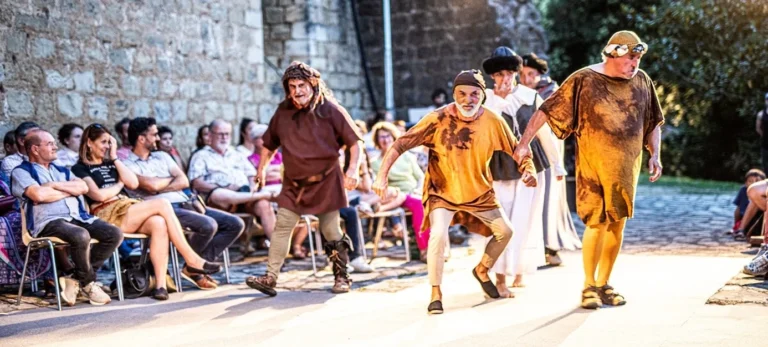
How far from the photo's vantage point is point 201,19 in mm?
12898

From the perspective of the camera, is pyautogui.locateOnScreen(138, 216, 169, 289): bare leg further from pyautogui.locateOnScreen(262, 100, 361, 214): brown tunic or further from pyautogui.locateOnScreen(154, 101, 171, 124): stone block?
pyautogui.locateOnScreen(154, 101, 171, 124): stone block

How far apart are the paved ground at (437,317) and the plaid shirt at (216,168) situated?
1.15 m

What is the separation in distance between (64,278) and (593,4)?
711 inches

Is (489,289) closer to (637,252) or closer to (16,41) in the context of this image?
(637,252)

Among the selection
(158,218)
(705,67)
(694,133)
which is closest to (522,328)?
(158,218)

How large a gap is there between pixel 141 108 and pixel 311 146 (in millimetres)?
4321

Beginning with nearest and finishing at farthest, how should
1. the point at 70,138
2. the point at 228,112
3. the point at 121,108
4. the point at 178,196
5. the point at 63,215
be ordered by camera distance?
the point at 63,215 < the point at 178,196 < the point at 70,138 < the point at 121,108 < the point at 228,112

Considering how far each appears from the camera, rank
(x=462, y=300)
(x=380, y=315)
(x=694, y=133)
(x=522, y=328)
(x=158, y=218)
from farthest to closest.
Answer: (x=694, y=133) → (x=158, y=218) → (x=462, y=300) → (x=380, y=315) → (x=522, y=328)

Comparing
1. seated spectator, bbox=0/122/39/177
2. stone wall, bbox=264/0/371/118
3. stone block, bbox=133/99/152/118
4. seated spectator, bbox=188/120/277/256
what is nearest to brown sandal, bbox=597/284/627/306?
seated spectator, bbox=188/120/277/256

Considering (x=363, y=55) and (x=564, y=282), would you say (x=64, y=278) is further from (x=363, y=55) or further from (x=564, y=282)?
(x=363, y=55)

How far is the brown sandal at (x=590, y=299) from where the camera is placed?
22.7 feet

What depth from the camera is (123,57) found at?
1162 centimetres

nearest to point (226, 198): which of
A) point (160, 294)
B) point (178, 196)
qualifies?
point (178, 196)

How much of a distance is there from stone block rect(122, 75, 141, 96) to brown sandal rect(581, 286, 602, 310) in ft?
20.7
